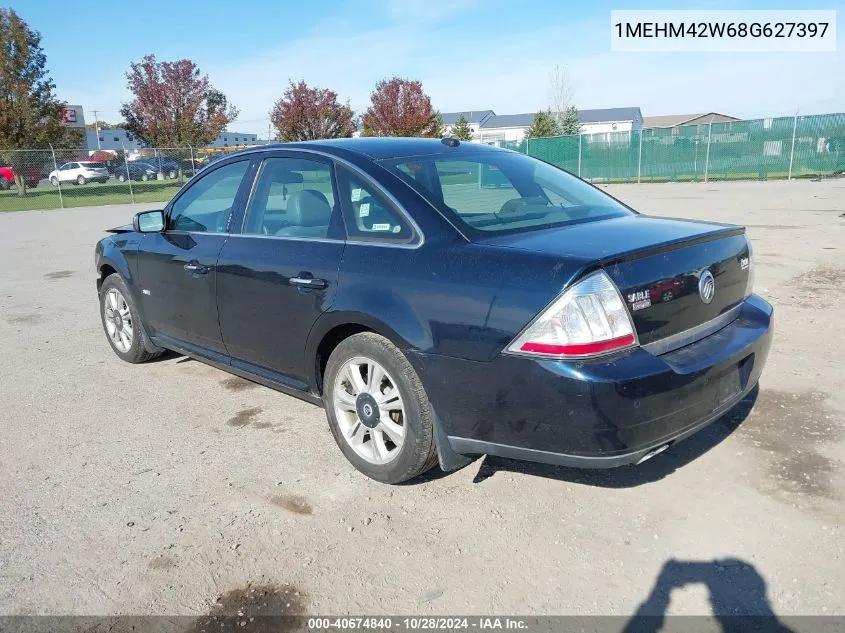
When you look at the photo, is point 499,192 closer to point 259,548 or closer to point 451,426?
point 451,426

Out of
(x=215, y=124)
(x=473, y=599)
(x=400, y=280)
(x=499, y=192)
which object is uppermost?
(x=215, y=124)

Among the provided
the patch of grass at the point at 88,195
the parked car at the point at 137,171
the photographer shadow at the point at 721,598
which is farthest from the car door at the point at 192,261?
the parked car at the point at 137,171

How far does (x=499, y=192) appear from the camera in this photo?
145 inches

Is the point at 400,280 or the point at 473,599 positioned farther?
the point at 400,280

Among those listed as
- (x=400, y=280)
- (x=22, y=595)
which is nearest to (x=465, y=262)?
(x=400, y=280)

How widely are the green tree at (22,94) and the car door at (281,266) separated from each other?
31.1m

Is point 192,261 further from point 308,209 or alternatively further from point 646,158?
point 646,158

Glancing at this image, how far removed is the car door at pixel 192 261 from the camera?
13.6 ft

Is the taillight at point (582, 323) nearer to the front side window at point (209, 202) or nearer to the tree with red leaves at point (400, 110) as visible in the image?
the front side window at point (209, 202)

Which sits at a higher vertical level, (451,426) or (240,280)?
(240,280)

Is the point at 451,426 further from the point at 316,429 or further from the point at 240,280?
the point at 240,280

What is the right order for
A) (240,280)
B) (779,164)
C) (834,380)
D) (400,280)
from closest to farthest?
(400,280)
(240,280)
(834,380)
(779,164)

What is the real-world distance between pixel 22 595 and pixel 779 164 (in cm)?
3078

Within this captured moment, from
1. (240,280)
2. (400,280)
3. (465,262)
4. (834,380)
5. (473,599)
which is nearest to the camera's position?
(473,599)
